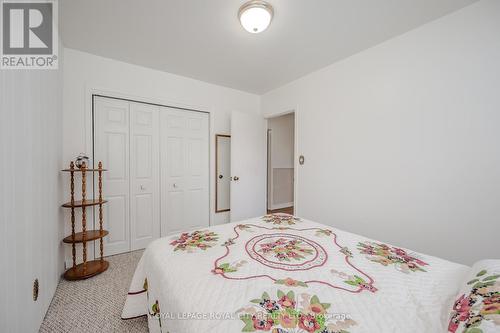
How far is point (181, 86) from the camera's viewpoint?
3080 millimetres

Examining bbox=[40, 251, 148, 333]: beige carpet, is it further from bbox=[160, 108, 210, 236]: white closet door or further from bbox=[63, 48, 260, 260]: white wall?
bbox=[63, 48, 260, 260]: white wall

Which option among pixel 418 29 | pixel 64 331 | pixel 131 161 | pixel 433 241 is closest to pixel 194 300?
pixel 64 331

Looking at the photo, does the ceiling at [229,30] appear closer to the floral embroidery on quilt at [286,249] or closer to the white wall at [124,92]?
the white wall at [124,92]

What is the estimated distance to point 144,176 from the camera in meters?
2.82

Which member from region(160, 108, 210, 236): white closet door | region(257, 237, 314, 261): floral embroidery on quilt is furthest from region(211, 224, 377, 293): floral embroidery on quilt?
region(160, 108, 210, 236): white closet door

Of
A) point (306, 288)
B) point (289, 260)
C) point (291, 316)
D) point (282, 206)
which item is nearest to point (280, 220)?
point (289, 260)

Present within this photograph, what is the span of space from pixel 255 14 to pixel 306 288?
6.45ft

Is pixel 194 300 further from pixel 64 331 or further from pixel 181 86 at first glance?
pixel 181 86

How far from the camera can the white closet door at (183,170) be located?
2.99 meters

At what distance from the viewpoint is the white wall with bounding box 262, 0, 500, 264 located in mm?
1620

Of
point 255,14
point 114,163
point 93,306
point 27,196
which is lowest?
A: point 93,306

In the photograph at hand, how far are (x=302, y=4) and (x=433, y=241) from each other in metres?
2.43

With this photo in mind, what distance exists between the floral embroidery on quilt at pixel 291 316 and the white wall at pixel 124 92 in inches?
106

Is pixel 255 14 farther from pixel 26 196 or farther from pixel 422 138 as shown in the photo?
pixel 26 196
